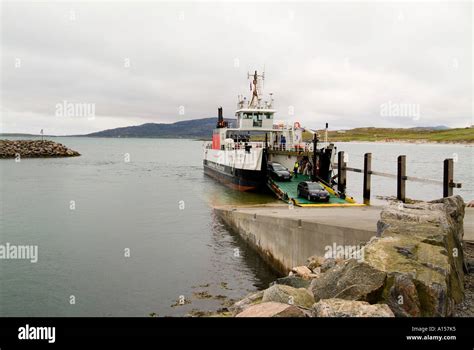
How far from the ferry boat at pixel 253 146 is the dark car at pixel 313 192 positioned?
8730 millimetres

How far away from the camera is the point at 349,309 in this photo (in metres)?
6.81

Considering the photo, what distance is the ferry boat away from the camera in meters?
40.2

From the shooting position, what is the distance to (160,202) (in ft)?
127

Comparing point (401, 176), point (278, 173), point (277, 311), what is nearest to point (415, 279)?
point (277, 311)

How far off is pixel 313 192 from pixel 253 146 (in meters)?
13.0

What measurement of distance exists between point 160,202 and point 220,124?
18.5 meters

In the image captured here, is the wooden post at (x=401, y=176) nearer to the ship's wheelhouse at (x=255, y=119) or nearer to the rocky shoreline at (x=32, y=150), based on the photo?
the ship's wheelhouse at (x=255, y=119)

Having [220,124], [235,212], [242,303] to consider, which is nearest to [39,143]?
[220,124]

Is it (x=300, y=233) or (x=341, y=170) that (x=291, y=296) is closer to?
(x=300, y=233)

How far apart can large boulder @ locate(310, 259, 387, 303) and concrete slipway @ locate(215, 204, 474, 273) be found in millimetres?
5065

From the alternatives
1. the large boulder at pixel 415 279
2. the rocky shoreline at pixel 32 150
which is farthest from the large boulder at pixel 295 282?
the rocky shoreline at pixel 32 150
